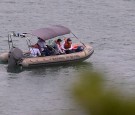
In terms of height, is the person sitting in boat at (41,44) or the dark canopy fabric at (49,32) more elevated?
the dark canopy fabric at (49,32)

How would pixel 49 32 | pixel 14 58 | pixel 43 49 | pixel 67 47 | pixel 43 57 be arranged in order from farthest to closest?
pixel 49 32
pixel 67 47
pixel 43 49
pixel 43 57
pixel 14 58

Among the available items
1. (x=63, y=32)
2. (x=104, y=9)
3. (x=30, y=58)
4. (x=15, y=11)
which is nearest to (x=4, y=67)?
(x=30, y=58)

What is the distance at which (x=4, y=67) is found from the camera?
A: 23062 mm

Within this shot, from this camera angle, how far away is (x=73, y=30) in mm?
34250

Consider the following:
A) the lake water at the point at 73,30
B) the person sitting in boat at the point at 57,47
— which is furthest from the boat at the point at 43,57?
the lake water at the point at 73,30

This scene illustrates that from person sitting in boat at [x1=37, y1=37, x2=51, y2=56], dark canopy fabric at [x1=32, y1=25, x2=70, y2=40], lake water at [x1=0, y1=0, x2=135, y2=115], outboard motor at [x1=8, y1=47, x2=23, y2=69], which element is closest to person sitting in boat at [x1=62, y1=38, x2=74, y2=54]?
dark canopy fabric at [x1=32, y1=25, x2=70, y2=40]

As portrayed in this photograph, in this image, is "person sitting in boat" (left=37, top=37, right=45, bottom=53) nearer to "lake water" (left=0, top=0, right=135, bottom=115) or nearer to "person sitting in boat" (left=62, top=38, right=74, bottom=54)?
"lake water" (left=0, top=0, right=135, bottom=115)

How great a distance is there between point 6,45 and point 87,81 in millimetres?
26474

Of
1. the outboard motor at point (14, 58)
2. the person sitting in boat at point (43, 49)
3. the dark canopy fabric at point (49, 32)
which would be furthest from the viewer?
the dark canopy fabric at point (49, 32)

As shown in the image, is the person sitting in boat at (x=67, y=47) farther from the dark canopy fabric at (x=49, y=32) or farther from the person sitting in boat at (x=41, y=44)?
the person sitting in boat at (x=41, y=44)

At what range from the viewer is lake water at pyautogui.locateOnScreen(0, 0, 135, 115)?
60.6ft

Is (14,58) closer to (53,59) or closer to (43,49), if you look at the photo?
Answer: (43,49)

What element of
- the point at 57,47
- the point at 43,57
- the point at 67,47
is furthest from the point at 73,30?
the point at 43,57

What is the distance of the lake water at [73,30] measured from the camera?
18.5 m
